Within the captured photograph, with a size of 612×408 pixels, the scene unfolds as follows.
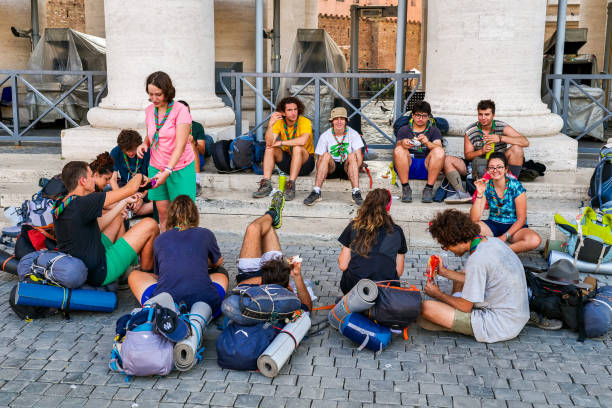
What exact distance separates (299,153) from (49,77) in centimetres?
884

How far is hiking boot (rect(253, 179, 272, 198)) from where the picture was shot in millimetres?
7902

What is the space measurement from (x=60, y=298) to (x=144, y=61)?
4453 mm

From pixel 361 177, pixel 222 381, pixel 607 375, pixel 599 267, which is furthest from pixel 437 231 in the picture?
pixel 361 177

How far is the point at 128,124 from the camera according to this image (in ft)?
29.4

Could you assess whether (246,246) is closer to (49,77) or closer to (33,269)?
(33,269)

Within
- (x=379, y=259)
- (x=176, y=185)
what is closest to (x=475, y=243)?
(x=379, y=259)

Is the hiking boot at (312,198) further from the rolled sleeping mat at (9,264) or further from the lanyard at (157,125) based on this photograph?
the rolled sleeping mat at (9,264)

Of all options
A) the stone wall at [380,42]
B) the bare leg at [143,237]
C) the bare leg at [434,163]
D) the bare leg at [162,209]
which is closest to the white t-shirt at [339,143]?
the bare leg at [434,163]

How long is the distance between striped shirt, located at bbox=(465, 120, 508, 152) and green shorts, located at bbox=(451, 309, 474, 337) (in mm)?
3217

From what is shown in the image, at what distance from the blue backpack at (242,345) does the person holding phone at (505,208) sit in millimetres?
2608

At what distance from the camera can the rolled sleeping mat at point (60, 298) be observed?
16.8 ft

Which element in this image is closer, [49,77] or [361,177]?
[361,177]

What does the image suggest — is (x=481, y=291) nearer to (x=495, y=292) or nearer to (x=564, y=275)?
(x=495, y=292)

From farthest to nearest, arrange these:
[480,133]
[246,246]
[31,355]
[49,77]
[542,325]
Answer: [49,77]
[480,133]
[246,246]
[542,325]
[31,355]
